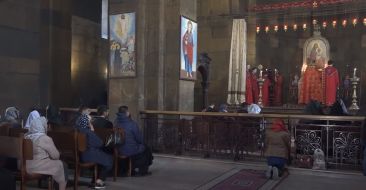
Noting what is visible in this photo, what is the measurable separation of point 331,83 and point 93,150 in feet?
43.3

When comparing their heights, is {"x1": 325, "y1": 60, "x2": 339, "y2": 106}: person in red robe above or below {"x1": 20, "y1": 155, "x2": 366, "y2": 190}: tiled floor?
above

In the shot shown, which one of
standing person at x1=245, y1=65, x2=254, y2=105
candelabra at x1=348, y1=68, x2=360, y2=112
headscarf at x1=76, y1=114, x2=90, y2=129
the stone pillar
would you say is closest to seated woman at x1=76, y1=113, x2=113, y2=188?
headscarf at x1=76, y1=114, x2=90, y2=129

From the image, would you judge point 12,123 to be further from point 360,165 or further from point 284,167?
point 360,165

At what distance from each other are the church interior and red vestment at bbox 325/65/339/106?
4 cm

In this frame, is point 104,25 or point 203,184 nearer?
point 203,184

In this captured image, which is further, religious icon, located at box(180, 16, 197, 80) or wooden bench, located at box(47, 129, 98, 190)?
religious icon, located at box(180, 16, 197, 80)

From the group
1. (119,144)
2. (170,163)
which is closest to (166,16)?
(170,163)

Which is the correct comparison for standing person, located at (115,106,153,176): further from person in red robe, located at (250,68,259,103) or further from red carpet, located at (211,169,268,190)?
person in red robe, located at (250,68,259,103)

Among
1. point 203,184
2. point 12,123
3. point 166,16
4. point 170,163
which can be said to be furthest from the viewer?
point 166,16

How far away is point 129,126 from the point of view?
7844 millimetres

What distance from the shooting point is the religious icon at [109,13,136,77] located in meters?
11.1

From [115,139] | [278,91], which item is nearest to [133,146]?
[115,139]

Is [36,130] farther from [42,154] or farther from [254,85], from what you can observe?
[254,85]

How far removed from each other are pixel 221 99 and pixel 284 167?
38.8ft
